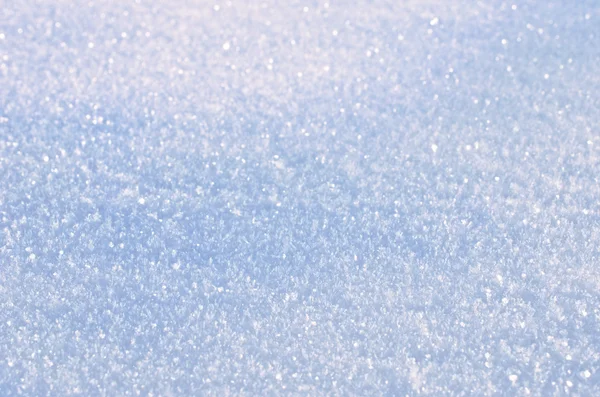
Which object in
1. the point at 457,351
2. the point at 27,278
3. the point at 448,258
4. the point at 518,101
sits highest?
the point at 518,101

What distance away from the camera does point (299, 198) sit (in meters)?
3.11

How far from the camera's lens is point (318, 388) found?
2.42m

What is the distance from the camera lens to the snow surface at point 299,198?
2.51m

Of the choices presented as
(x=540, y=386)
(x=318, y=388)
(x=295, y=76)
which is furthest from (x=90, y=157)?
(x=540, y=386)

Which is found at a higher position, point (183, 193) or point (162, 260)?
point (183, 193)

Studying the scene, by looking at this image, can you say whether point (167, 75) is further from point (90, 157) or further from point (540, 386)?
point (540, 386)

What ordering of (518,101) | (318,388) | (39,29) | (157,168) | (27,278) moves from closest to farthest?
(318,388) < (27,278) < (157,168) < (518,101) < (39,29)

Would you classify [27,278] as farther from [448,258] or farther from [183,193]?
[448,258]

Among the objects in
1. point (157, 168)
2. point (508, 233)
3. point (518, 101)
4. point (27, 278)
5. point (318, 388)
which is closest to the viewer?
point (318, 388)

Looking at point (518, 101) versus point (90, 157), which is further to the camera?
point (518, 101)

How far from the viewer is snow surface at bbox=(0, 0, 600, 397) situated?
2.51 m

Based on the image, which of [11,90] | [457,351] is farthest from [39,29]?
[457,351]

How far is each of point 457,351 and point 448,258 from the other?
1.57ft

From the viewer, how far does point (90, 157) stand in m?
3.27
